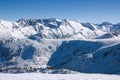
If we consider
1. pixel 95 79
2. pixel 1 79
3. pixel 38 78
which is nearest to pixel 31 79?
pixel 38 78

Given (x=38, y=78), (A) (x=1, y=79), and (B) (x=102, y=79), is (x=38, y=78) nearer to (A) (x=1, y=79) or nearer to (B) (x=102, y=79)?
(A) (x=1, y=79)

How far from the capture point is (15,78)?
39.0m

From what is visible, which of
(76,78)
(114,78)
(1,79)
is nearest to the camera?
(1,79)

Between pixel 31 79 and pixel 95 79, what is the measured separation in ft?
31.0

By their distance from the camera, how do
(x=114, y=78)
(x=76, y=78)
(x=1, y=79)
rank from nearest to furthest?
(x=1, y=79) < (x=76, y=78) < (x=114, y=78)

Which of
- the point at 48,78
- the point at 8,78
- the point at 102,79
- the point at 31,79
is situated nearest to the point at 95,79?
the point at 102,79

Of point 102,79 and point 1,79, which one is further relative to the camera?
point 102,79

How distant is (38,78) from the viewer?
38.8 m

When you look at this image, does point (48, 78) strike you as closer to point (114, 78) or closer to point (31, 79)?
point (31, 79)

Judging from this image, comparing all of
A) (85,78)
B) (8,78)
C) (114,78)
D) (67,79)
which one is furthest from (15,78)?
(114,78)

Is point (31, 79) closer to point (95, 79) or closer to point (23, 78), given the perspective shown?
point (23, 78)

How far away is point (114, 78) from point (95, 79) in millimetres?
4686

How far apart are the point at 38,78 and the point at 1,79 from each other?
523 cm

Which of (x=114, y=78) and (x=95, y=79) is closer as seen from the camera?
(x=95, y=79)
